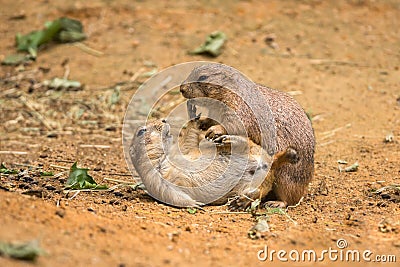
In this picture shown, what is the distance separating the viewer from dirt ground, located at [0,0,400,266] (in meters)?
4.20

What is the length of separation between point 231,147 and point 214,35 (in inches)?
193

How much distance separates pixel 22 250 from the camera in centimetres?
346

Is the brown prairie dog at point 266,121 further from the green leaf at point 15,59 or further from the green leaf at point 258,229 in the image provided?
the green leaf at point 15,59

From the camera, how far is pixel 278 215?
5176 millimetres

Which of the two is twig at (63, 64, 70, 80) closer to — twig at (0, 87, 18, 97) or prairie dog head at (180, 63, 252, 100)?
twig at (0, 87, 18, 97)

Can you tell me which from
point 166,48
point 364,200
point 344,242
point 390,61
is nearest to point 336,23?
point 390,61

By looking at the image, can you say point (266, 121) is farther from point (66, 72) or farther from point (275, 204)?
point (66, 72)

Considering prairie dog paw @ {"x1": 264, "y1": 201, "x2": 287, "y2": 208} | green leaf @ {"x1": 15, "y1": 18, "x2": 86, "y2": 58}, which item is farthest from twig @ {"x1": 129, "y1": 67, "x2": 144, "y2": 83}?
prairie dog paw @ {"x1": 264, "y1": 201, "x2": 287, "y2": 208}

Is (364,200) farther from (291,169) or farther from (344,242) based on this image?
(344,242)

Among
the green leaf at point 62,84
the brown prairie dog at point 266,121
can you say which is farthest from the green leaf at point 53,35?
the brown prairie dog at point 266,121

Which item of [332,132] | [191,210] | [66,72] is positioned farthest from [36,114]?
[191,210]

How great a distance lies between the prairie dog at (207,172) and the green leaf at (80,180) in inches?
18.4

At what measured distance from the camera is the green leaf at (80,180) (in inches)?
220

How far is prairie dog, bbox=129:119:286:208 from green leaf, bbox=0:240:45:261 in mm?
1859
